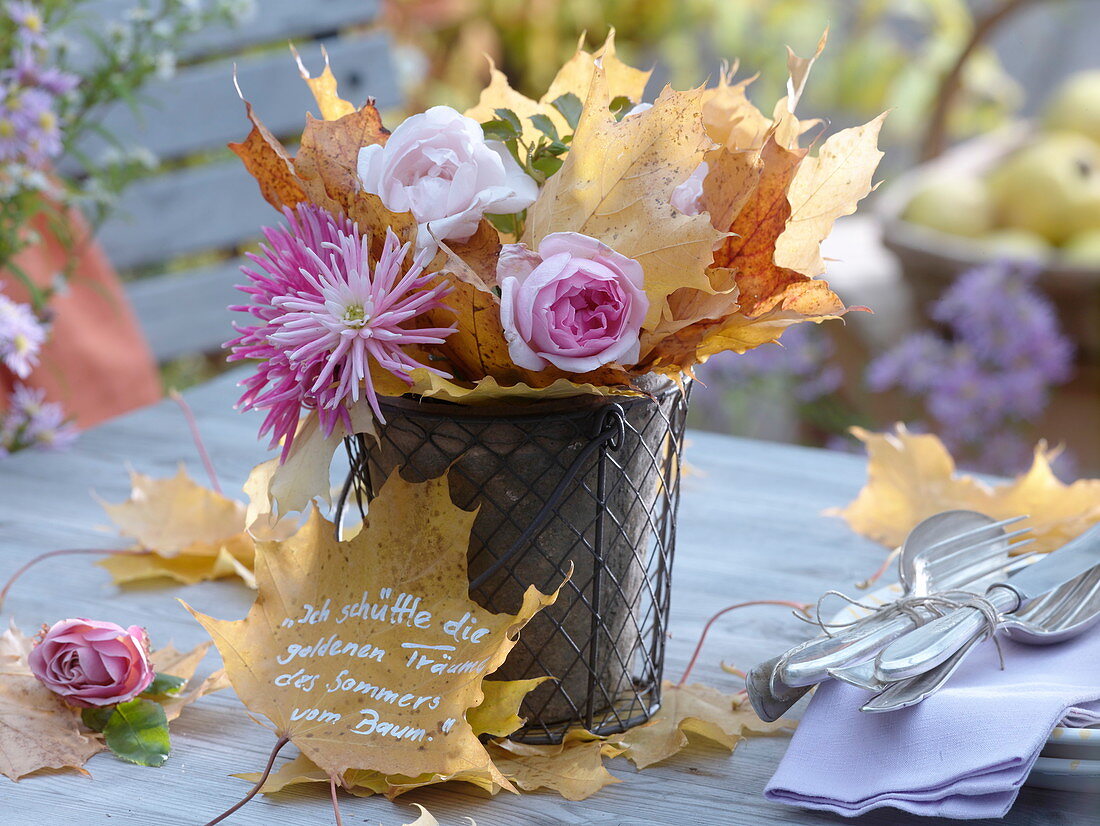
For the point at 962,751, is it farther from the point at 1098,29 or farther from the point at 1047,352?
the point at 1098,29

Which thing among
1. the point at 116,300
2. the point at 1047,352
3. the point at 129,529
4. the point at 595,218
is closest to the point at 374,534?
the point at 595,218

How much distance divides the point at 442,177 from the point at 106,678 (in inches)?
11.2

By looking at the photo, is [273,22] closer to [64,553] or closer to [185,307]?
[185,307]

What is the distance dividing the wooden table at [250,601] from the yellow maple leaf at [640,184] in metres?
0.22

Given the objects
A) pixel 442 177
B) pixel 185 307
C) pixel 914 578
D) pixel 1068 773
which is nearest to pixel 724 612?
pixel 914 578

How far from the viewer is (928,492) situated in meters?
0.79

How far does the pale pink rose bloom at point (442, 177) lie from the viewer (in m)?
0.47

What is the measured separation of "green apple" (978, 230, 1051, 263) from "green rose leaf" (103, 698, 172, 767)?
4.51 ft

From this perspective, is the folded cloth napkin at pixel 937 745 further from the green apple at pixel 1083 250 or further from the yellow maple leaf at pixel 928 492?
the green apple at pixel 1083 250

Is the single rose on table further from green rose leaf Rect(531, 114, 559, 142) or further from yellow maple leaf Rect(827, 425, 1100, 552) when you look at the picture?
yellow maple leaf Rect(827, 425, 1100, 552)

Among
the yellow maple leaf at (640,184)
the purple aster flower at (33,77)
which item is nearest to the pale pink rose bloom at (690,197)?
the yellow maple leaf at (640,184)

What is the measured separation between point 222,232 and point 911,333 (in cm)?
112

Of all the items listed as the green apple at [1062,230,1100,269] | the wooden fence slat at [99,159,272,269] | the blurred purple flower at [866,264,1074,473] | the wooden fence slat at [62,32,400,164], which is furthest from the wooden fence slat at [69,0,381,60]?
the green apple at [1062,230,1100,269]

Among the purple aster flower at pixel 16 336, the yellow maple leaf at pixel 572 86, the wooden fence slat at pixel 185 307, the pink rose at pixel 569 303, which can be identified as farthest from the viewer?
the wooden fence slat at pixel 185 307
